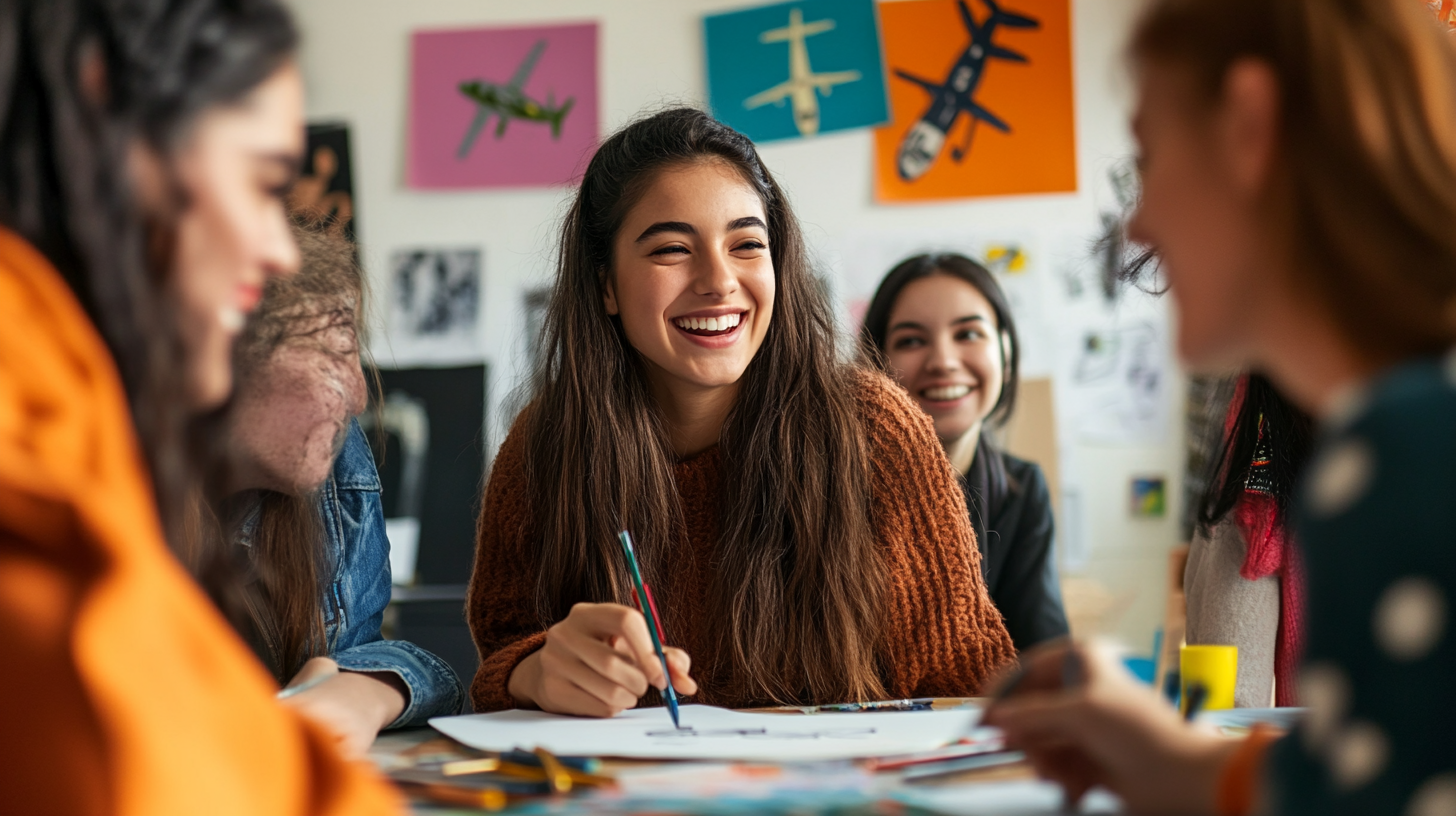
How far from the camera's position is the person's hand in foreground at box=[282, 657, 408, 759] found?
→ 813 mm

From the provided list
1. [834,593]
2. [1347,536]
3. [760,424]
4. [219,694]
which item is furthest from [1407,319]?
[760,424]

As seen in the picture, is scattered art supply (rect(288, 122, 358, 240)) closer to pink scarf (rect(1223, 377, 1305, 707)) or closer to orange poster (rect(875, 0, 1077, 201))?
orange poster (rect(875, 0, 1077, 201))

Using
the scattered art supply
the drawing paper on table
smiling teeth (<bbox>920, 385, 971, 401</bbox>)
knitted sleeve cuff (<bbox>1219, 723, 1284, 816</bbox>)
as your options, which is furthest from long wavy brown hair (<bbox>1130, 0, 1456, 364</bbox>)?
the scattered art supply

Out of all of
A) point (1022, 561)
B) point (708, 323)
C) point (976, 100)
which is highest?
point (976, 100)

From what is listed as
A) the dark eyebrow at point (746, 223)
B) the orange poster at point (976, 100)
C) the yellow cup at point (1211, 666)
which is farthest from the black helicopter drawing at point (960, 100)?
the yellow cup at point (1211, 666)

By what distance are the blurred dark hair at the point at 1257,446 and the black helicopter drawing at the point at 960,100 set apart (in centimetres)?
151

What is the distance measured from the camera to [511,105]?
8.88ft

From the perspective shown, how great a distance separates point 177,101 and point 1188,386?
8.13 feet

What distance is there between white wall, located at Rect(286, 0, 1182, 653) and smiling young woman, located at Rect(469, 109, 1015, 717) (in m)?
1.26

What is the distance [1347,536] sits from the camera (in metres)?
0.38

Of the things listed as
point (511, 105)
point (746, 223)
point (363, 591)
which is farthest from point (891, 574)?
point (511, 105)

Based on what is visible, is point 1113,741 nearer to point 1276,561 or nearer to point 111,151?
point 111,151

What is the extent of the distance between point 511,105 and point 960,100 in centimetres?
104

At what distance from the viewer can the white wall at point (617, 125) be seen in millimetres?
2605
